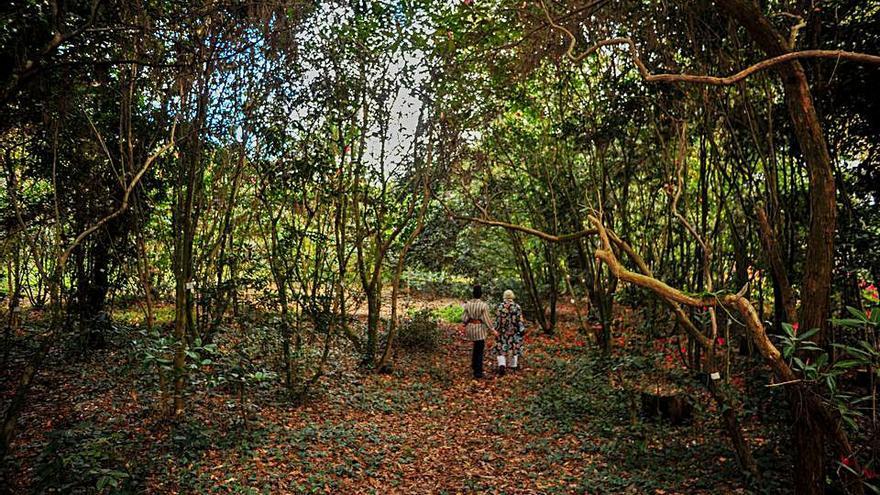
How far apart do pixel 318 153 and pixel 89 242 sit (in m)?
3.74

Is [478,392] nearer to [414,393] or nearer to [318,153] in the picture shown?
[414,393]

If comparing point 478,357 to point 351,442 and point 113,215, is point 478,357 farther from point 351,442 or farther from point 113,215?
point 113,215

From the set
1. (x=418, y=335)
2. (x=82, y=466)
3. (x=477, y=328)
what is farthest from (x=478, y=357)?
(x=82, y=466)

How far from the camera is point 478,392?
31.0ft

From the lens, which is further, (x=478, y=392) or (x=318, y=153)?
(x=478, y=392)

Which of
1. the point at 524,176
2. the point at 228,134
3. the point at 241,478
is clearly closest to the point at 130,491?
the point at 241,478

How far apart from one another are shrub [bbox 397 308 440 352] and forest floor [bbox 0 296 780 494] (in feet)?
8.02

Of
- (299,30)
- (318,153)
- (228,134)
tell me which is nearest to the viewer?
(228,134)

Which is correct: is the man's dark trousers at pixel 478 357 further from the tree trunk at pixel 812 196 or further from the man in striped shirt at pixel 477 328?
the tree trunk at pixel 812 196

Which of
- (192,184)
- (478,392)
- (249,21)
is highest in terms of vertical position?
(249,21)

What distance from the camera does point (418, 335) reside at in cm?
1162

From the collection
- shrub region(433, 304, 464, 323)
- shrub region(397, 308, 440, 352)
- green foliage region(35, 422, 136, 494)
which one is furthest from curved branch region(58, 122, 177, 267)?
shrub region(433, 304, 464, 323)

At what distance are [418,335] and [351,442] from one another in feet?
16.9

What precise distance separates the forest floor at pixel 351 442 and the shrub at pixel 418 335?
2443 mm
